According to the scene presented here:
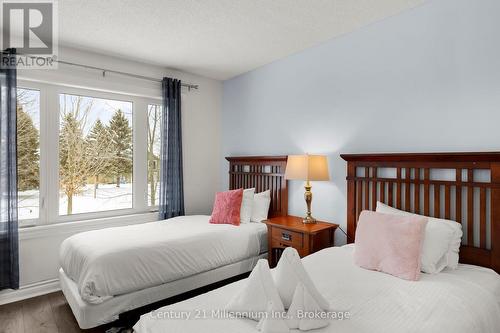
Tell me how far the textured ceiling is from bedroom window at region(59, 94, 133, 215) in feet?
2.19

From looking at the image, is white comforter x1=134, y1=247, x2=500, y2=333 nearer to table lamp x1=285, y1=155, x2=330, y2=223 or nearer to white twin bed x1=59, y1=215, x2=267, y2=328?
white twin bed x1=59, y1=215, x2=267, y2=328

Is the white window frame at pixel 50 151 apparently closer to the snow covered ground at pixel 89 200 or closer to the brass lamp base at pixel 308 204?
the snow covered ground at pixel 89 200

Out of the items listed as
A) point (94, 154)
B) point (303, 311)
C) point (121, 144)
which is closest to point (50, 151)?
point (94, 154)

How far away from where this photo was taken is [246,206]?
3.32 metres

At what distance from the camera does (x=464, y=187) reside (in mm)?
2041

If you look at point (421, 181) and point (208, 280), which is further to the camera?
point (208, 280)

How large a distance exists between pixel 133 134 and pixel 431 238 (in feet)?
10.8

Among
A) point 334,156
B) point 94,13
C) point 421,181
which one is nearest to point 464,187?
point 421,181

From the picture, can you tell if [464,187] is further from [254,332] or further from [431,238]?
[254,332]

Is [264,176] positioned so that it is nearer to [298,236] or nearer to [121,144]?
[298,236]

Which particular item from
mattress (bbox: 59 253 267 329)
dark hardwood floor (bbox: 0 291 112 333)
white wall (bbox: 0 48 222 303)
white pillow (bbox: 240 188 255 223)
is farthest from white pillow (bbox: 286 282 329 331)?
white wall (bbox: 0 48 222 303)

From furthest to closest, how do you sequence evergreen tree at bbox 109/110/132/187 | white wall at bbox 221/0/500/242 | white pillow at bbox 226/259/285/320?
evergreen tree at bbox 109/110/132/187 → white wall at bbox 221/0/500/242 → white pillow at bbox 226/259/285/320

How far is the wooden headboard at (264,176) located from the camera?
3336 mm

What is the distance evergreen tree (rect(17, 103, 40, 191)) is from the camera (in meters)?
2.85
